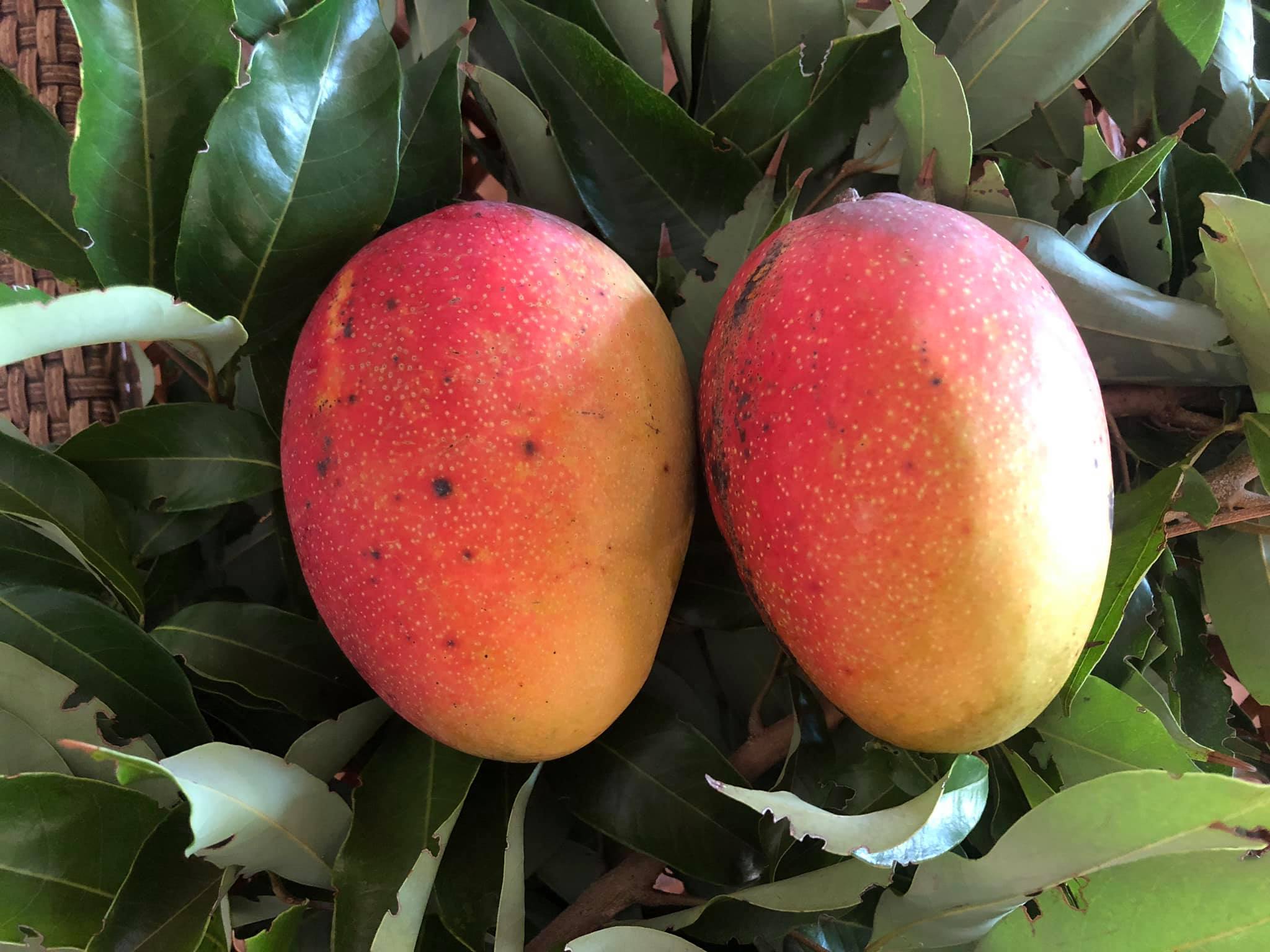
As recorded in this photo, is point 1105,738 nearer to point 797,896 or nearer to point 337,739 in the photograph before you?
point 797,896

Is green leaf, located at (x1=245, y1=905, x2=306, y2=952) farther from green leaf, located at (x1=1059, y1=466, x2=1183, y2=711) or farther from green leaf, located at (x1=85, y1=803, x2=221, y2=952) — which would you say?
green leaf, located at (x1=1059, y1=466, x2=1183, y2=711)

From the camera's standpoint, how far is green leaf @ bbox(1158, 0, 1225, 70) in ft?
1.64

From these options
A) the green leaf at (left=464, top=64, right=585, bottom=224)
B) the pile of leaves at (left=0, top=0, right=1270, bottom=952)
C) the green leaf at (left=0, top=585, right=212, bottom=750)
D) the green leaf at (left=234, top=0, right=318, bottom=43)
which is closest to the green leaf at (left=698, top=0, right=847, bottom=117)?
the pile of leaves at (left=0, top=0, right=1270, bottom=952)

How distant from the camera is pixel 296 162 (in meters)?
0.45

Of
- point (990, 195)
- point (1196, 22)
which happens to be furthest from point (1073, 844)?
point (1196, 22)

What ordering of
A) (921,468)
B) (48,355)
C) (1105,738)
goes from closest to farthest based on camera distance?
1. (921,468)
2. (1105,738)
3. (48,355)

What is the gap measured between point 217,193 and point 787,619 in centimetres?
33

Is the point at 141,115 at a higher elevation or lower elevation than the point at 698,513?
higher

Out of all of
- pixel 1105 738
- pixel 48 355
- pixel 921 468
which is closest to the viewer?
pixel 921 468

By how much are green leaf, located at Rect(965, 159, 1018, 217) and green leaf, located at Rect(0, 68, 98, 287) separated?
0.47 meters

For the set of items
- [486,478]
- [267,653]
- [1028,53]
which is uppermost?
[1028,53]

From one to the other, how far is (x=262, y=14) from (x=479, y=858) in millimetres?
433

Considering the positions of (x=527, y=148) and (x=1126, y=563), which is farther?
(x=527, y=148)

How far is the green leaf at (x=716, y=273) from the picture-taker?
510mm
